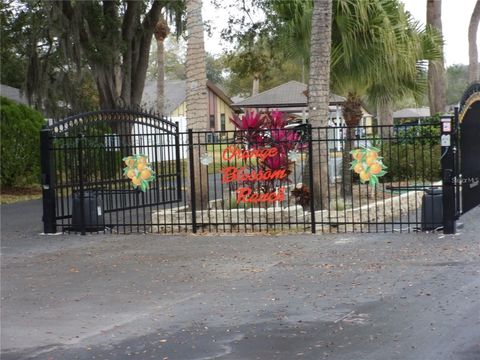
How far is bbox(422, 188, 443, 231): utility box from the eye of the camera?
41.9ft

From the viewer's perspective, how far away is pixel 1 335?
7.47m

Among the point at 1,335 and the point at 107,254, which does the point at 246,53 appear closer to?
the point at 107,254

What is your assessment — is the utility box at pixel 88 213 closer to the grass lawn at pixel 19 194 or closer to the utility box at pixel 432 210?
the utility box at pixel 432 210

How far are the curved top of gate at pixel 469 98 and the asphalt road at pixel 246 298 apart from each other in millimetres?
1840

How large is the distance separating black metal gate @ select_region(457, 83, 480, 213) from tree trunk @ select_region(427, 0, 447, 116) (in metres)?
15.1

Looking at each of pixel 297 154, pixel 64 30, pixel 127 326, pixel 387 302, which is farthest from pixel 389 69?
pixel 64 30

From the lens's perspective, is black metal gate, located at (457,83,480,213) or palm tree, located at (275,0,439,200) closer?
black metal gate, located at (457,83,480,213)

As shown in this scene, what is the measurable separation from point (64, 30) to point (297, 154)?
53.2 ft

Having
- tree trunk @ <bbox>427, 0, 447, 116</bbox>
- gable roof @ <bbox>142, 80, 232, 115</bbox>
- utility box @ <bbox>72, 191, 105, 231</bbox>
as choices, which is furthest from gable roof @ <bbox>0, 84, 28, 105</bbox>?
utility box @ <bbox>72, 191, 105, 231</bbox>

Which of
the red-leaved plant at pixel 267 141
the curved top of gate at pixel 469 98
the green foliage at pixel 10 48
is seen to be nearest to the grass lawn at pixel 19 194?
the green foliage at pixel 10 48

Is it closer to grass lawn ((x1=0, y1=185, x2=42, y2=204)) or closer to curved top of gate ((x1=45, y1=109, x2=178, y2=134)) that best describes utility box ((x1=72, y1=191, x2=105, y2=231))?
curved top of gate ((x1=45, y1=109, x2=178, y2=134))

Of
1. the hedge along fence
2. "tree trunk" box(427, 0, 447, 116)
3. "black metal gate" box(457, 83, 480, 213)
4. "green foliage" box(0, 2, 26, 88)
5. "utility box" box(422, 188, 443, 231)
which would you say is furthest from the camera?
"green foliage" box(0, 2, 26, 88)

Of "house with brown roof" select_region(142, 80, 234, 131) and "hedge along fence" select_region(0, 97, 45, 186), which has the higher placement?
"house with brown roof" select_region(142, 80, 234, 131)

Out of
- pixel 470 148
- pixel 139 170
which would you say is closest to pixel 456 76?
pixel 470 148
